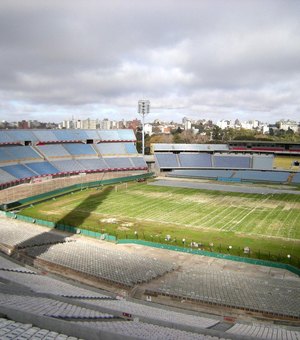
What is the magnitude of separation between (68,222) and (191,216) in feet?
51.0

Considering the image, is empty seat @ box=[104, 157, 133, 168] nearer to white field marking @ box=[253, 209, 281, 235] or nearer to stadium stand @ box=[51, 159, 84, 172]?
stadium stand @ box=[51, 159, 84, 172]

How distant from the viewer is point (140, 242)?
35.2 meters

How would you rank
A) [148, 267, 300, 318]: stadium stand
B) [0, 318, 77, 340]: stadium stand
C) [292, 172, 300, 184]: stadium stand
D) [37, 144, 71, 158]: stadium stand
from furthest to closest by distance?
[292, 172, 300, 184]: stadium stand → [37, 144, 71, 158]: stadium stand → [148, 267, 300, 318]: stadium stand → [0, 318, 77, 340]: stadium stand

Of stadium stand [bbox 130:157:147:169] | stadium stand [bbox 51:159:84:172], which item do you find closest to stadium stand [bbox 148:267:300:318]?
stadium stand [bbox 51:159:84:172]

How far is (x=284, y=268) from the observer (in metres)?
29.5

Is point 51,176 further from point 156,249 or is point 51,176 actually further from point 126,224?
point 156,249

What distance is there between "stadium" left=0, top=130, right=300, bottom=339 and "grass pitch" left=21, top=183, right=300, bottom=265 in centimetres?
19

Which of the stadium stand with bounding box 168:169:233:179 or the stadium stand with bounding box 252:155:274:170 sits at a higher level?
the stadium stand with bounding box 252:155:274:170

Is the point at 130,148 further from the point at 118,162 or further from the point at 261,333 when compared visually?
the point at 261,333

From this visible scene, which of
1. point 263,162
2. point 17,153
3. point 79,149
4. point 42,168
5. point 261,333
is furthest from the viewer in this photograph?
point 263,162

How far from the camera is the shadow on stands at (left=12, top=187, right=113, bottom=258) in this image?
32875 millimetres

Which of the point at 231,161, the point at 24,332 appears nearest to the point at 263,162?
the point at 231,161

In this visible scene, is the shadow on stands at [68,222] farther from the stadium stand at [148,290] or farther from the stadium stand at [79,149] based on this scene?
the stadium stand at [79,149]

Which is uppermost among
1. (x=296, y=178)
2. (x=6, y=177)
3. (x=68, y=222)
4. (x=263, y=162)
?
(x=263, y=162)
